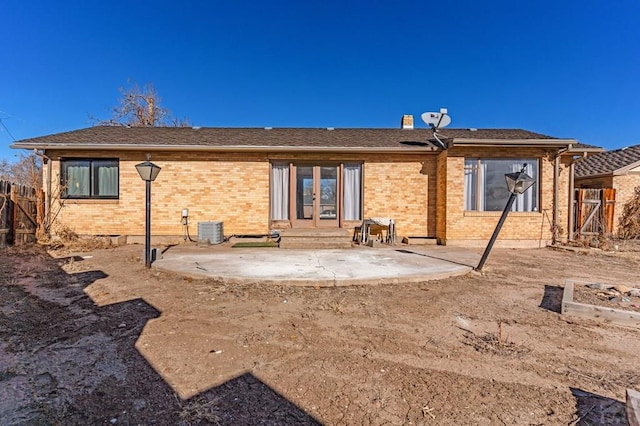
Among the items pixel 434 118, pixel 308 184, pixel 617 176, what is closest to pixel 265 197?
pixel 308 184

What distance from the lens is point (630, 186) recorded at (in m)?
13.4

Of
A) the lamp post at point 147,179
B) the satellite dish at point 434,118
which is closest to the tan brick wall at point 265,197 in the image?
the satellite dish at point 434,118

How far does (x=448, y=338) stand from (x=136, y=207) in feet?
31.4

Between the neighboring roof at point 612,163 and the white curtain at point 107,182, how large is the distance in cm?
1812

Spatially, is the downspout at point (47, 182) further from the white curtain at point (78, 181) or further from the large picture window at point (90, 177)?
the white curtain at point (78, 181)

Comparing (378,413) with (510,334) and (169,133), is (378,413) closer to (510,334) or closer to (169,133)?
(510,334)

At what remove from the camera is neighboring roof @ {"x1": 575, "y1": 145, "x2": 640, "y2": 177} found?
13.3 metres

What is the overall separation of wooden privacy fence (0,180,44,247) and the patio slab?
175 inches

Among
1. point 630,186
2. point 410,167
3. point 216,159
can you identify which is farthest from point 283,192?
point 630,186

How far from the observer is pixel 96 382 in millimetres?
2492

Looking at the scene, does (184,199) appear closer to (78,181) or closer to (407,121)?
(78,181)

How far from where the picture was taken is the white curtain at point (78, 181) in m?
9.77

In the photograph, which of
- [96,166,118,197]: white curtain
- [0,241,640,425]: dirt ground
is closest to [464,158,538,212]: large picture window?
[0,241,640,425]: dirt ground

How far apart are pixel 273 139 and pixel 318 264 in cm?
572
